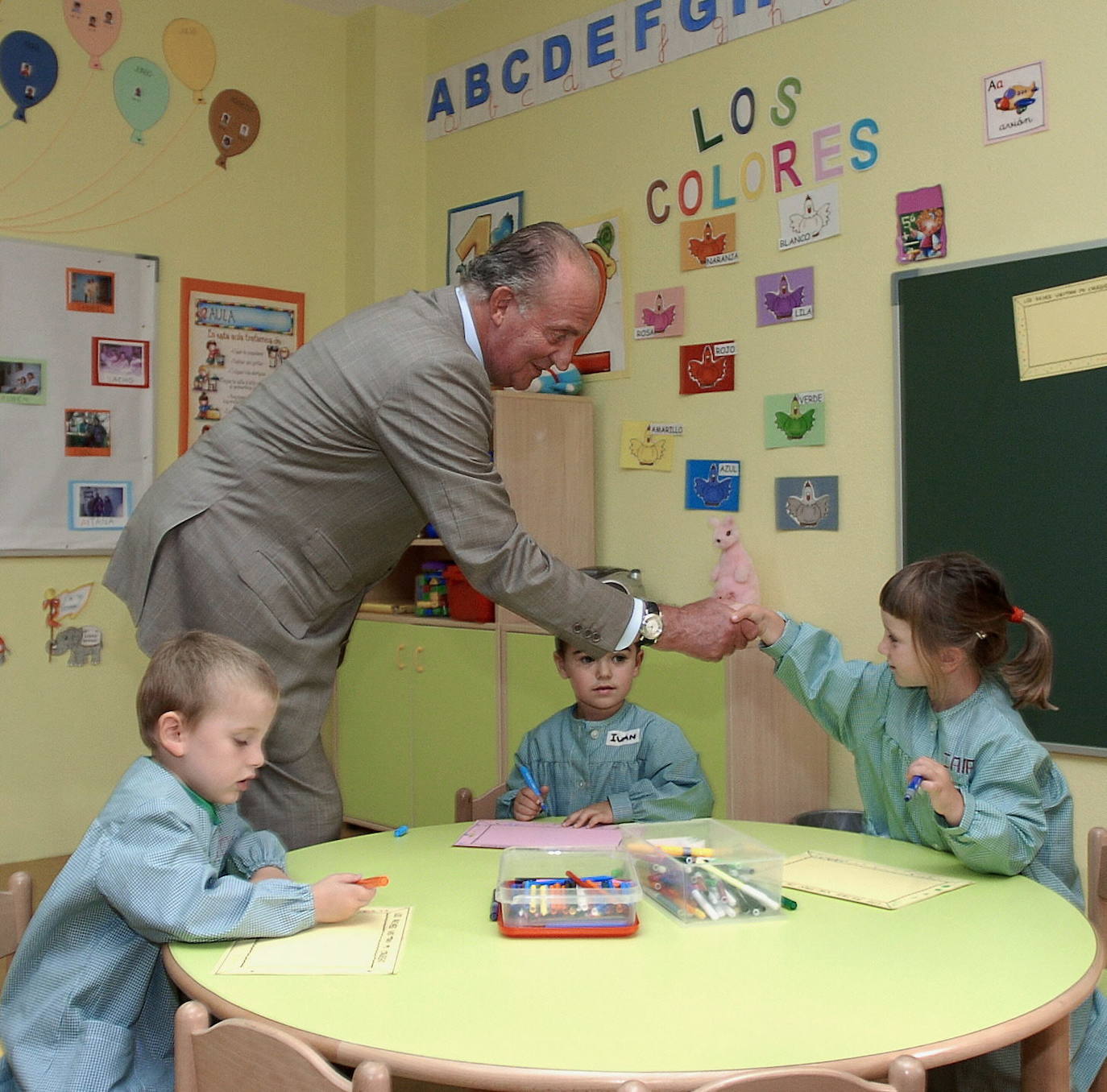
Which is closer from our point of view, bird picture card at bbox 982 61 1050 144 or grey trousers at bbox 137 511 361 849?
grey trousers at bbox 137 511 361 849

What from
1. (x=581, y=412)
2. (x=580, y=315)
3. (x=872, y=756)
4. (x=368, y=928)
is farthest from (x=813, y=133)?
(x=368, y=928)

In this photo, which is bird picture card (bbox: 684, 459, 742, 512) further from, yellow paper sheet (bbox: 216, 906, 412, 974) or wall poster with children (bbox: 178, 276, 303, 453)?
yellow paper sheet (bbox: 216, 906, 412, 974)

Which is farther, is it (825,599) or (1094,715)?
(825,599)

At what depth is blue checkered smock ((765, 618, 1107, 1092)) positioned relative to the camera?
68.6 inches

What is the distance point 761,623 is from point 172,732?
1093 mm

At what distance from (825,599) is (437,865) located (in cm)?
181

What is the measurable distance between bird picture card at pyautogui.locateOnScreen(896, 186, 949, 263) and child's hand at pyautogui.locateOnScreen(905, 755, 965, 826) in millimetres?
1770

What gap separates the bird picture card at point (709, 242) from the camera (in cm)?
357

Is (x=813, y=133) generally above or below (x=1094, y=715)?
above

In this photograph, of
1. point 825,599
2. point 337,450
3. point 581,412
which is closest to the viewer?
point 337,450

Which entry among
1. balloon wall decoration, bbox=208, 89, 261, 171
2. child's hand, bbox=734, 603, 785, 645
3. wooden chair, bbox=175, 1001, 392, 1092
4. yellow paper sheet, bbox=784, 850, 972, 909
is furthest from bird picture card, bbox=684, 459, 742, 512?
wooden chair, bbox=175, 1001, 392, 1092

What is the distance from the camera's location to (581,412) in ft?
12.9

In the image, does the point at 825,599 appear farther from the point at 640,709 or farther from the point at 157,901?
the point at 157,901

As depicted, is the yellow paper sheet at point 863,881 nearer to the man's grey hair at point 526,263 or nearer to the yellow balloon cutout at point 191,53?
the man's grey hair at point 526,263
